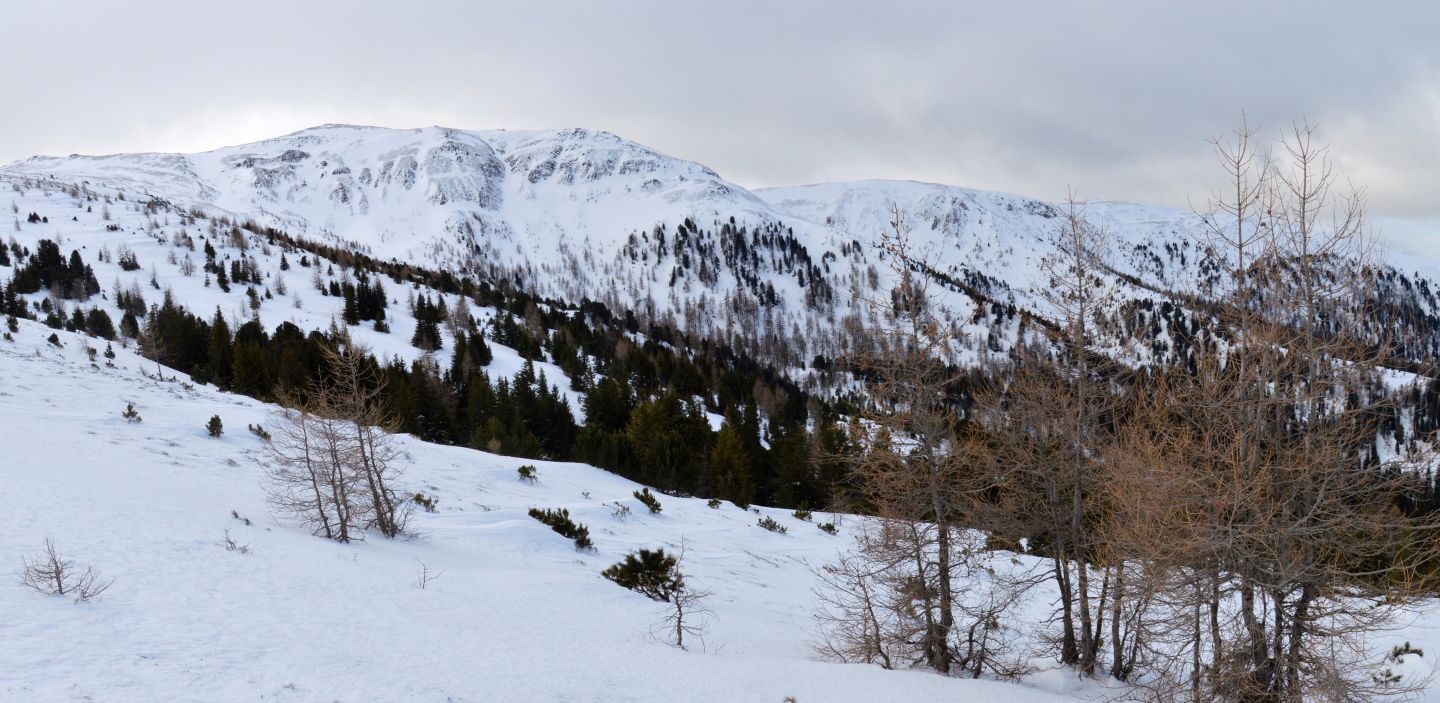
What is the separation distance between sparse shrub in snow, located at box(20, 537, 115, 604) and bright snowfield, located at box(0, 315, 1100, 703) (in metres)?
0.19

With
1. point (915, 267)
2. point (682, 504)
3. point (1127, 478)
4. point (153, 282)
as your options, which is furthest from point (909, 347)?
point (153, 282)

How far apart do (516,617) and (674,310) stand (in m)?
170

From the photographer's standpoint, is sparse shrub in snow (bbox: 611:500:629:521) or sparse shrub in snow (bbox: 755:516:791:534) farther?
sparse shrub in snow (bbox: 755:516:791:534)

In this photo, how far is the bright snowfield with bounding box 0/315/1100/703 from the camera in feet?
23.9

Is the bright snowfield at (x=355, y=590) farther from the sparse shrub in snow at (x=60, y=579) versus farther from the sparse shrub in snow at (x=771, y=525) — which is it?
the sparse shrub in snow at (x=771, y=525)

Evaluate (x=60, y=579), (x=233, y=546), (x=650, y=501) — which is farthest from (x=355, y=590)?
(x=650, y=501)

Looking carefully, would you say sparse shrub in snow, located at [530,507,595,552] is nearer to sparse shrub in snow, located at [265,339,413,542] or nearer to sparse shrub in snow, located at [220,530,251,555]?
sparse shrub in snow, located at [265,339,413,542]

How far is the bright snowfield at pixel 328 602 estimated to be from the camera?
23.9ft

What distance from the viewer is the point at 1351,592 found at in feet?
31.3

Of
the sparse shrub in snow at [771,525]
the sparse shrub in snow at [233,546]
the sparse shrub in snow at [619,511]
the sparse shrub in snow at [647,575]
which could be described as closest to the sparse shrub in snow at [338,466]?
the sparse shrub in snow at [233,546]

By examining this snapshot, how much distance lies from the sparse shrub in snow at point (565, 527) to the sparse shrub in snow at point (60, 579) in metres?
11.5

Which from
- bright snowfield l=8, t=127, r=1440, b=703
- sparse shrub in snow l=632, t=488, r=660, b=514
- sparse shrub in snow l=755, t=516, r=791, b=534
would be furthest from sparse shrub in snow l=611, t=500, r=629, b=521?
sparse shrub in snow l=755, t=516, r=791, b=534

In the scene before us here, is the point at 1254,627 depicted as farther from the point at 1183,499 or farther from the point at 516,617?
the point at 516,617

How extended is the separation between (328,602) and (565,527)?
9.89m
